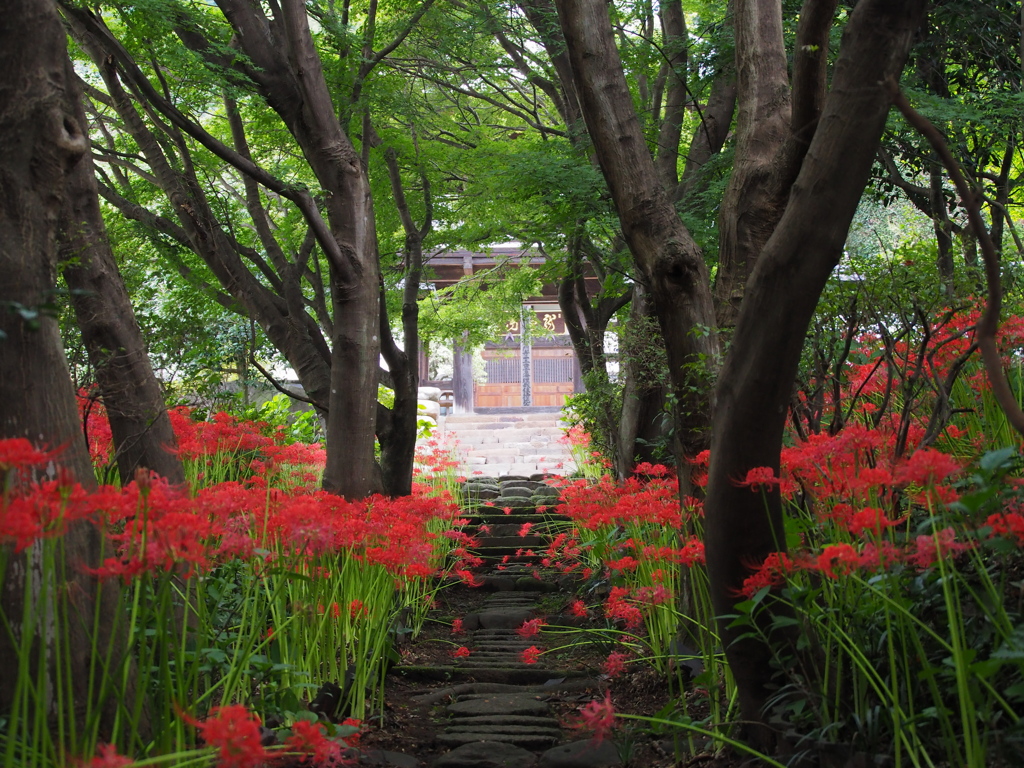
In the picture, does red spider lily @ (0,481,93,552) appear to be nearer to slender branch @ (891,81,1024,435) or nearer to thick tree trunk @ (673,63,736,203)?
slender branch @ (891,81,1024,435)

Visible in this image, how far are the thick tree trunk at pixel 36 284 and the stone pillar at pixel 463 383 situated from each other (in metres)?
15.8

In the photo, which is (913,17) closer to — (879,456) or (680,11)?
(879,456)

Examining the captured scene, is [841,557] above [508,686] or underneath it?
above

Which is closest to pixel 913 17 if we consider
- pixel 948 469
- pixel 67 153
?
pixel 948 469

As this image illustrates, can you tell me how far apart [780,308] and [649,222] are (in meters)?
1.46

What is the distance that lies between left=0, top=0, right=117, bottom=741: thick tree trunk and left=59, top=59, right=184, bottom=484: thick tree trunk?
140 centimetres

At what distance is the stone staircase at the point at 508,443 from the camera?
41.3 ft

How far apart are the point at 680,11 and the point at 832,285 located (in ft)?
14.9

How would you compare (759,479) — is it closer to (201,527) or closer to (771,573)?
(771,573)

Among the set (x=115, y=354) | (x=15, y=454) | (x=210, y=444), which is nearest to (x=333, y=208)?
(x=210, y=444)

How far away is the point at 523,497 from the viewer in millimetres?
9883

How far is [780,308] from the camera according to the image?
2.19m

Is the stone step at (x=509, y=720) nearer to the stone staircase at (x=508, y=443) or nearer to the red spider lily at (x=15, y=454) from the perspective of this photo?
the red spider lily at (x=15, y=454)

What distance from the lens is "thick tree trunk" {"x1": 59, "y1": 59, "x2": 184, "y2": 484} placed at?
3605mm
